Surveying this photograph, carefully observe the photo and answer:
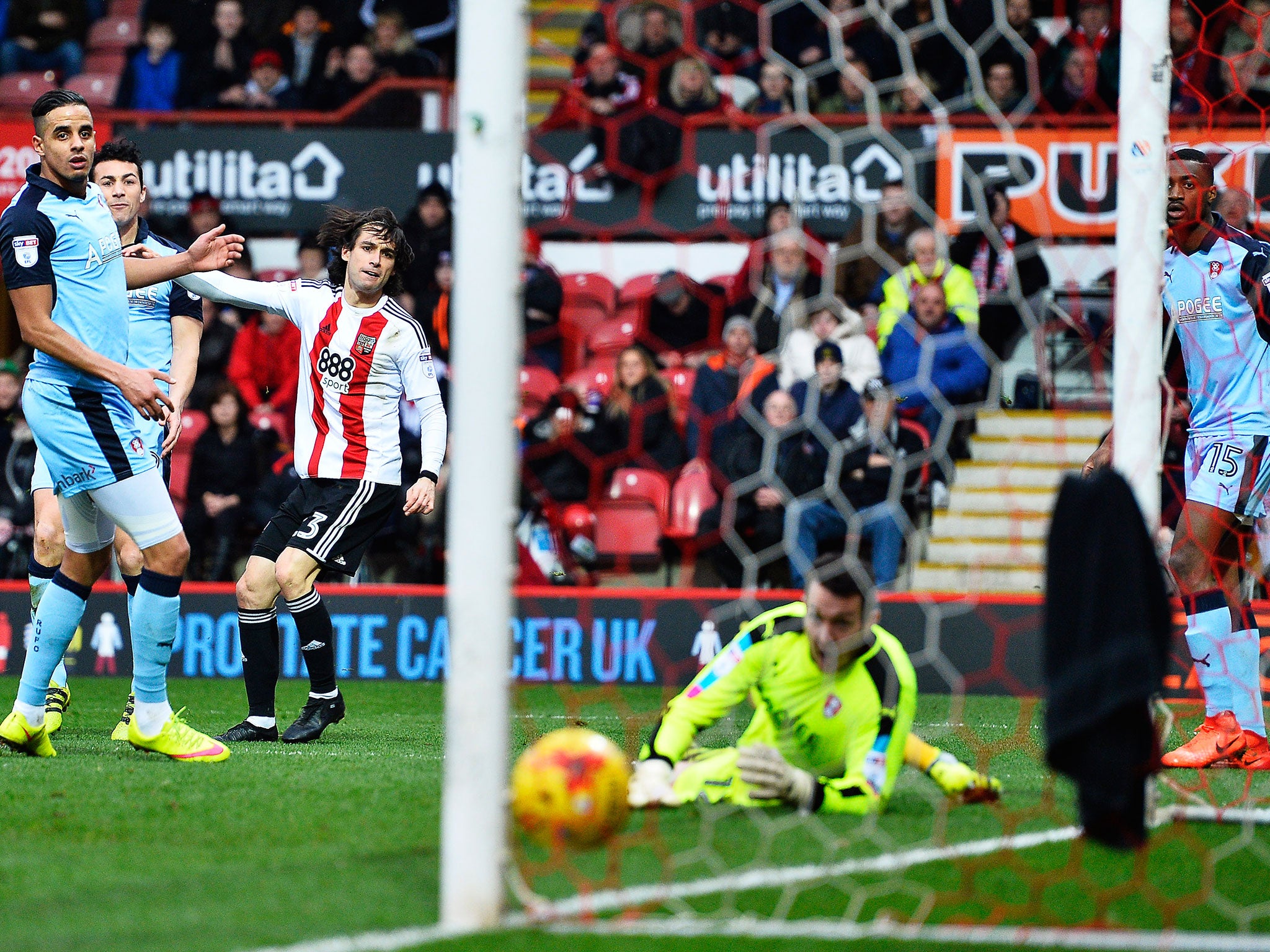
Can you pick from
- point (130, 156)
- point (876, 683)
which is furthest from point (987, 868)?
point (130, 156)

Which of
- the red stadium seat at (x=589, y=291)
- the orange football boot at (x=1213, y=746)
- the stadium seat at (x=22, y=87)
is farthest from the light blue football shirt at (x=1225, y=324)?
the stadium seat at (x=22, y=87)

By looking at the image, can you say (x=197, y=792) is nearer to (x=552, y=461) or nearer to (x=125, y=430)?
(x=125, y=430)

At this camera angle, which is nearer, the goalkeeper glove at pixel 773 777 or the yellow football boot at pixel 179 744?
the goalkeeper glove at pixel 773 777

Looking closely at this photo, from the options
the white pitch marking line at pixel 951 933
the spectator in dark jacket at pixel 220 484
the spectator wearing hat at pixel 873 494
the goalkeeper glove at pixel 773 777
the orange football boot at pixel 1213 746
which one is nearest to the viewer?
the white pitch marking line at pixel 951 933

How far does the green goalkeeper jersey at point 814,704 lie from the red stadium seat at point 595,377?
3456 millimetres

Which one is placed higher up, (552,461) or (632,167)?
(632,167)

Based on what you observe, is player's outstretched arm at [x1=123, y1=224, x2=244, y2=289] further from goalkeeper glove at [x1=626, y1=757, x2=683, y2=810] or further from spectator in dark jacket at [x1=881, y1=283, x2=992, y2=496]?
spectator in dark jacket at [x1=881, y1=283, x2=992, y2=496]

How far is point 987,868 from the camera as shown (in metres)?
3.72

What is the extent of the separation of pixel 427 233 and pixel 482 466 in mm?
7836

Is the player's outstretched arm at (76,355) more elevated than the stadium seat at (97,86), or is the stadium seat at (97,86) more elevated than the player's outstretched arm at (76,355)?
the stadium seat at (97,86)

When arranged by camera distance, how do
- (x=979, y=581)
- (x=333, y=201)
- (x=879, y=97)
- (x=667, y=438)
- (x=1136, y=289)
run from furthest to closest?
1. (x=333, y=201)
2. (x=879, y=97)
3. (x=979, y=581)
4. (x=667, y=438)
5. (x=1136, y=289)

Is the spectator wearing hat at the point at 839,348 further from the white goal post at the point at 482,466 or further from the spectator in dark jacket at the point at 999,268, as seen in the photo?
the white goal post at the point at 482,466

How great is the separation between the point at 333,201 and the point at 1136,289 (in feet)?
28.2

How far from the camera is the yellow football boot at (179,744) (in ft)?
17.8
